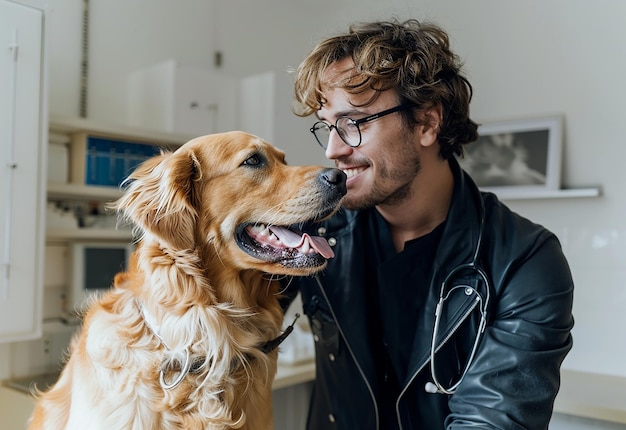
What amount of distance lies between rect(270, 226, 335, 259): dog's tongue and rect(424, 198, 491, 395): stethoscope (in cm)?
29

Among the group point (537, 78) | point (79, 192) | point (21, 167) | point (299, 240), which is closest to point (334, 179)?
point (299, 240)

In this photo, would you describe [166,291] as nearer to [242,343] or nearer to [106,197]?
[242,343]

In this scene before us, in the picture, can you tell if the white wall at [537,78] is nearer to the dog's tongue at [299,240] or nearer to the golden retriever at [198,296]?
the golden retriever at [198,296]

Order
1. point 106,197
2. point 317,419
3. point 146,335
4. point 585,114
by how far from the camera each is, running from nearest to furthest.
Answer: point 146,335
point 317,419
point 106,197
point 585,114

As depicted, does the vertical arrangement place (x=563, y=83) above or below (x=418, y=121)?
above

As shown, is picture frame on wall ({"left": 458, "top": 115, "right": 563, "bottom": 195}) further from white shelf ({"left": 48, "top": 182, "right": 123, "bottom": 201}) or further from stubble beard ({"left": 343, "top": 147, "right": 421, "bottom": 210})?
white shelf ({"left": 48, "top": 182, "right": 123, "bottom": 201})

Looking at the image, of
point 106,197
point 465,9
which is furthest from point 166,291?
point 465,9

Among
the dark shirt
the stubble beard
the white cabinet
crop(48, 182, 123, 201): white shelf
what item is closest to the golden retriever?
the stubble beard

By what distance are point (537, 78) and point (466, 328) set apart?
2.20 m

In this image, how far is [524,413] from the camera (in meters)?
1.23

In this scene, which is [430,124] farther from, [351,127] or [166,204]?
[166,204]

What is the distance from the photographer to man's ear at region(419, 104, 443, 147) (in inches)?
61.2

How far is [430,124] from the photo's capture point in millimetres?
1572

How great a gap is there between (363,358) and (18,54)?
1661 millimetres
